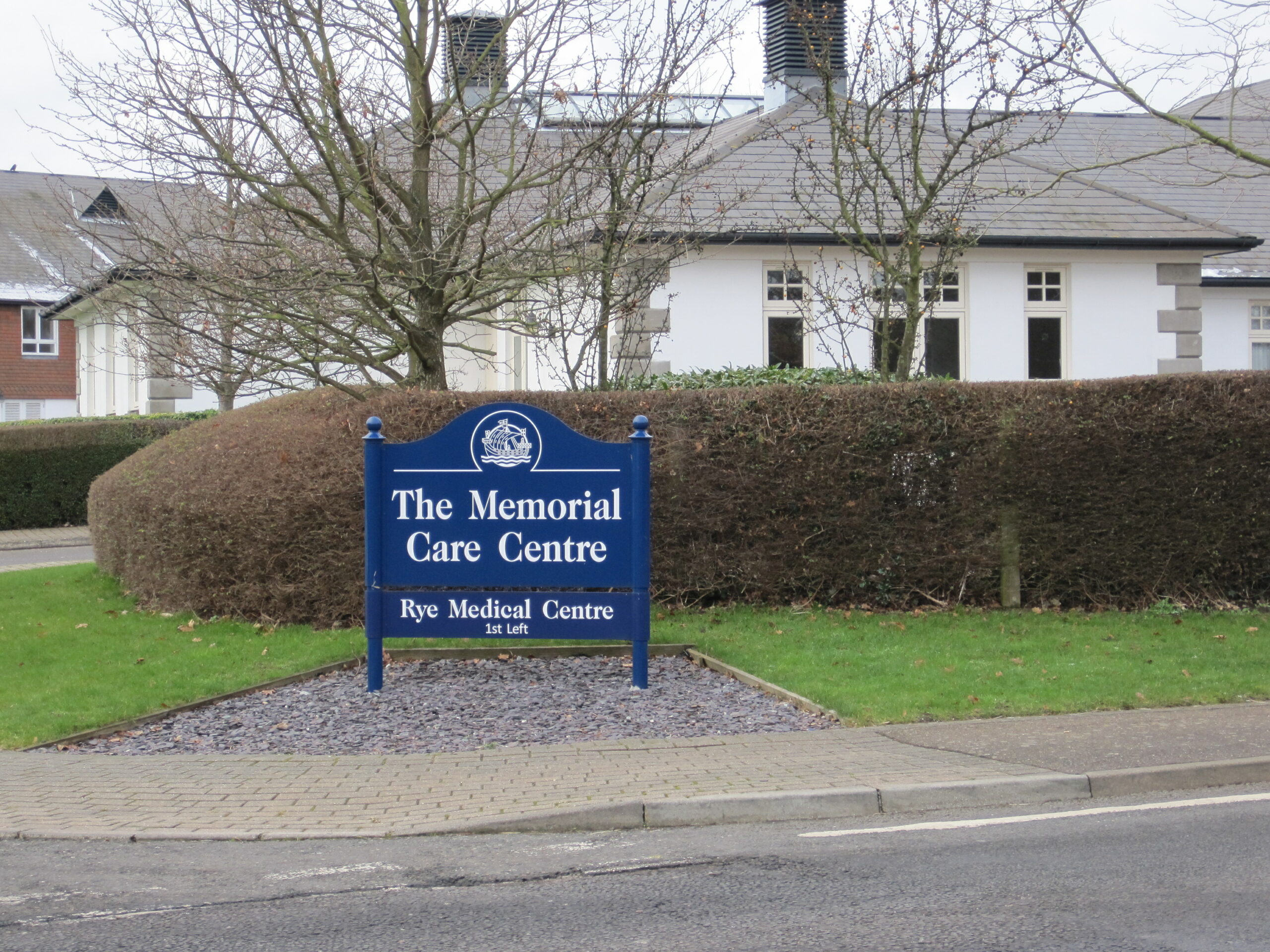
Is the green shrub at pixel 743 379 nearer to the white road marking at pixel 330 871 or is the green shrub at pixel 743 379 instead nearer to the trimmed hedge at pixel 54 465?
the white road marking at pixel 330 871

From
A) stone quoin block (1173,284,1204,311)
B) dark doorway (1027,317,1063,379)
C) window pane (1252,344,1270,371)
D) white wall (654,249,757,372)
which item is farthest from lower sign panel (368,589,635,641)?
window pane (1252,344,1270,371)

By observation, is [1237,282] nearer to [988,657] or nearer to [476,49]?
[988,657]

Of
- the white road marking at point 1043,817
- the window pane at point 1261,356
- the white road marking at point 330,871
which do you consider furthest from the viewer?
the window pane at point 1261,356

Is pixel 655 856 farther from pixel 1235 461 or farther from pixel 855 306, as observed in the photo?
pixel 855 306

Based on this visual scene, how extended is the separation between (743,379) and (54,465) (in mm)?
16886

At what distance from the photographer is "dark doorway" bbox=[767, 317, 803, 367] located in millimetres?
18922

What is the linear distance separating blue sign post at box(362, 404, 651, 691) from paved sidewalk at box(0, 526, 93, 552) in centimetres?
1440

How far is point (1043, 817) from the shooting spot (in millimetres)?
6344

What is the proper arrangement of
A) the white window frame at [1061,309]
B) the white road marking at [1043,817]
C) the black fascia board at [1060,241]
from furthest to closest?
the white window frame at [1061,309]
the black fascia board at [1060,241]
the white road marking at [1043,817]

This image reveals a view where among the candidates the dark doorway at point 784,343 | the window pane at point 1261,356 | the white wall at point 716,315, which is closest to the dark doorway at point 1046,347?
the dark doorway at point 784,343

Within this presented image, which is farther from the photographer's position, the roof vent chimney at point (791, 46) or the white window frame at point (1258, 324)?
the white window frame at point (1258, 324)

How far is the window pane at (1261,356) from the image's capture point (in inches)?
909

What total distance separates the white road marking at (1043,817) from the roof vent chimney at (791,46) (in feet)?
43.8

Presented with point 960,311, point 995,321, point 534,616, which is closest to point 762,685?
point 534,616
